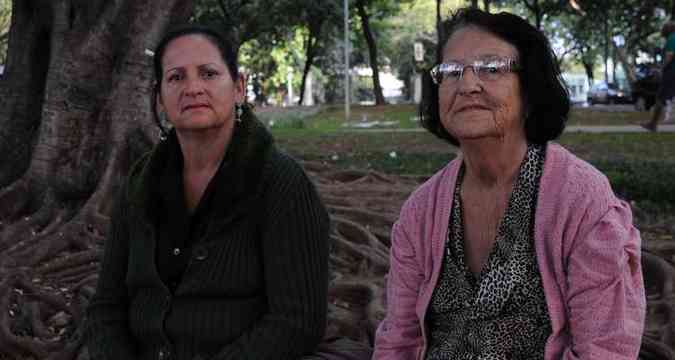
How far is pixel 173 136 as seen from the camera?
2.99m

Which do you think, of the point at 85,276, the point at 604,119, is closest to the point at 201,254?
the point at 85,276

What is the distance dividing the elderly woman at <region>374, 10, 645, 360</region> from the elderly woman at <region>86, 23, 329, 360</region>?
0.34 m

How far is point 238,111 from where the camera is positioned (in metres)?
2.96

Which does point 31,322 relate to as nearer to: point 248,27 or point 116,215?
point 116,215

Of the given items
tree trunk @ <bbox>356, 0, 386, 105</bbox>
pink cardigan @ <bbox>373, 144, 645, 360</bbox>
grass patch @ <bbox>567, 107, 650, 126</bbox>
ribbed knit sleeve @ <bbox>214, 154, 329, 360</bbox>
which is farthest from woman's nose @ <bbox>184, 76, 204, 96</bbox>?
tree trunk @ <bbox>356, 0, 386, 105</bbox>

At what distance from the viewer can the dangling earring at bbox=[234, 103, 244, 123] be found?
9.64 ft

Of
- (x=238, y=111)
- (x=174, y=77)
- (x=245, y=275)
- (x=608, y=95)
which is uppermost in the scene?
(x=174, y=77)

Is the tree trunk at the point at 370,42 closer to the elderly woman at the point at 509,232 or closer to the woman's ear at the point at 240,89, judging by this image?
the woman's ear at the point at 240,89

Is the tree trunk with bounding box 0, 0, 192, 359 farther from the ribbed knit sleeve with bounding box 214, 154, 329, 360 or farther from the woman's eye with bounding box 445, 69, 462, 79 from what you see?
the woman's eye with bounding box 445, 69, 462, 79

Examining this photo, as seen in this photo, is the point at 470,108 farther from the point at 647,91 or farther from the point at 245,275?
the point at 647,91

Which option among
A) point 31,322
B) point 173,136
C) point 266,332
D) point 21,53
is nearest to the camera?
point 266,332

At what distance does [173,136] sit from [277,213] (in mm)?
476

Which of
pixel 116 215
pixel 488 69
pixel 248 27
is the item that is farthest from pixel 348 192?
pixel 248 27

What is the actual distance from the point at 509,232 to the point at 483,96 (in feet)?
1.12
